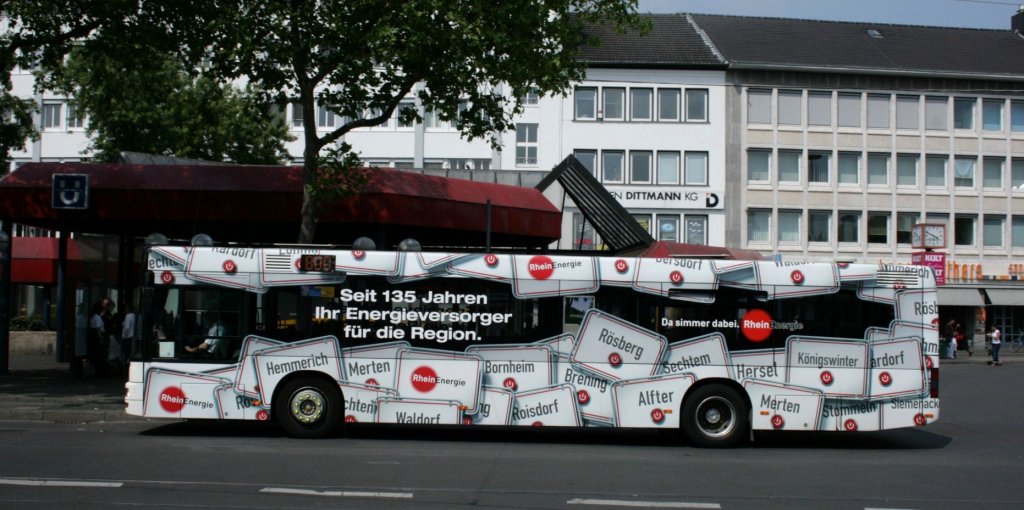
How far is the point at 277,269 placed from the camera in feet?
44.3

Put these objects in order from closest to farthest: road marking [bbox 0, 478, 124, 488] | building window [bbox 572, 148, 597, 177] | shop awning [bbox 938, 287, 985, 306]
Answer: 1. road marking [bbox 0, 478, 124, 488]
2. building window [bbox 572, 148, 597, 177]
3. shop awning [bbox 938, 287, 985, 306]

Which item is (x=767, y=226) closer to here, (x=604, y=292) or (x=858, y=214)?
(x=858, y=214)

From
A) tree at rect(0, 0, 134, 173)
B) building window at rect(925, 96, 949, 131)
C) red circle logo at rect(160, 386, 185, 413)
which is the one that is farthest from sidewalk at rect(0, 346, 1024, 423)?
building window at rect(925, 96, 949, 131)

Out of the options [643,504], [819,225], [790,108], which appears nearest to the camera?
[643,504]

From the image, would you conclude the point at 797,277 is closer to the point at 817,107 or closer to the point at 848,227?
the point at 817,107

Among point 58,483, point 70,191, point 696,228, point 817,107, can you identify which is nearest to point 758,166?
point 817,107

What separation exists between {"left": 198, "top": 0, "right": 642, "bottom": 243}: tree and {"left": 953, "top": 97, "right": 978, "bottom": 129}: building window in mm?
37173

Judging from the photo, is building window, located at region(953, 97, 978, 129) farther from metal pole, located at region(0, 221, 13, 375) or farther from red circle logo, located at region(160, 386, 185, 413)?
red circle logo, located at region(160, 386, 185, 413)

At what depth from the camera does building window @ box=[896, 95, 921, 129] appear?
4872 centimetres

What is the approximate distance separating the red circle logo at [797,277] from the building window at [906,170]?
3828cm

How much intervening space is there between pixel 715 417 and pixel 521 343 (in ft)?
9.20

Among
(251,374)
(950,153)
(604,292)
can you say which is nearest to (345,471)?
(251,374)

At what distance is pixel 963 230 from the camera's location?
1955 inches

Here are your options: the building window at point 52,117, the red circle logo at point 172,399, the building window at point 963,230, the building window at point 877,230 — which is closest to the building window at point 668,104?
the building window at point 877,230
